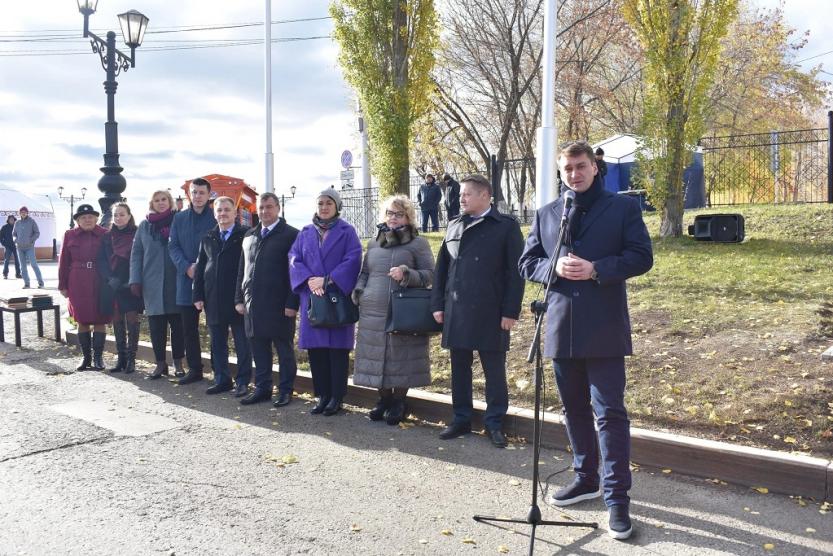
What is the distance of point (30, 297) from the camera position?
1167 centimetres

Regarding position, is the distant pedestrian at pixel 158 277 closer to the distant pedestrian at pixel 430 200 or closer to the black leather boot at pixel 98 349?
the black leather boot at pixel 98 349

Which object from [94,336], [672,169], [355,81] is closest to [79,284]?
[94,336]

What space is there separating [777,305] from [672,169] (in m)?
7.45

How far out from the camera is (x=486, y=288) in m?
5.79

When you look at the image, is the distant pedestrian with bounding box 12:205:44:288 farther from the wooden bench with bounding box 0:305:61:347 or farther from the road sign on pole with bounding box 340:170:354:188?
the road sign on pole with bounding box 340:170:354:188

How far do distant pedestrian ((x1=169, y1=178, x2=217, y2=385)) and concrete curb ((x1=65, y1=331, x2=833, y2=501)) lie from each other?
13.0 feet

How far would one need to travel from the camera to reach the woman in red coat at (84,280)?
9.26 metres

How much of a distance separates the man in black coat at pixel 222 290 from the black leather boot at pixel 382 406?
1684mm

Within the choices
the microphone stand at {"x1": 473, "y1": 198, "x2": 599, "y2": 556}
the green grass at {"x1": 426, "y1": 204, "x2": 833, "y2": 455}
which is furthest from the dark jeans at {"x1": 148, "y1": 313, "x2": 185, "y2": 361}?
the microphone stand at {"x1": 473, "y1": 198, "x2": 599, "y2": 556}

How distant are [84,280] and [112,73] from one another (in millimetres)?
5611

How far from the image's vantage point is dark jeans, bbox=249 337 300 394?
7.37 m

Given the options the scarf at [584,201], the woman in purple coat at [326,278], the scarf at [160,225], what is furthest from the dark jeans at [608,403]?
the scarf at [160,225]

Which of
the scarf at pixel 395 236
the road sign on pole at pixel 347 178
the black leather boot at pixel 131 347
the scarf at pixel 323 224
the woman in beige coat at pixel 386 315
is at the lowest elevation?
the black leather boot at pixel 131 347

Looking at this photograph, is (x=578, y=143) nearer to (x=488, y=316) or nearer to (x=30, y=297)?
(x=488, y=316)
